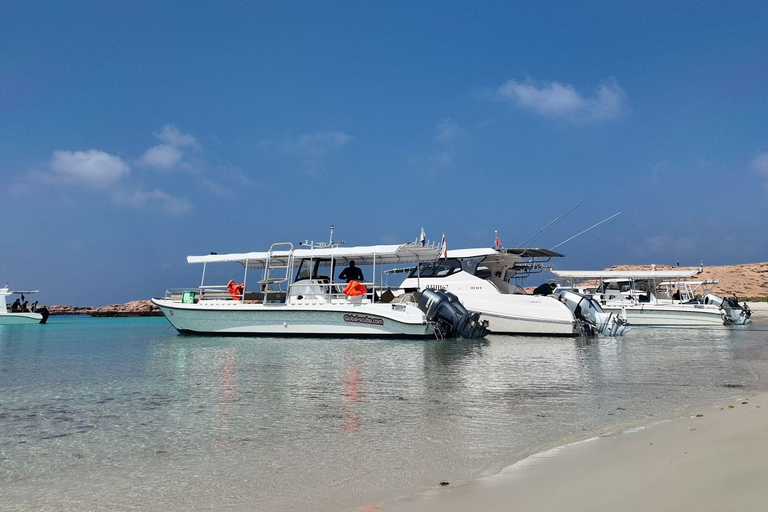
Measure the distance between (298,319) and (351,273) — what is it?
2856mm

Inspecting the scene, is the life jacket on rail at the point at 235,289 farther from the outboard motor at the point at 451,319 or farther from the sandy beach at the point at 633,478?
the sandy beach at the point at 633,478

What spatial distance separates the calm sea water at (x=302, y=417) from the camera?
4180 mm

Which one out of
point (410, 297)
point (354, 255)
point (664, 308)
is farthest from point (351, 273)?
point (664, 308)

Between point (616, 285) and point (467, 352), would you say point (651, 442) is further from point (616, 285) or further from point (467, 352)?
point (616, 285)

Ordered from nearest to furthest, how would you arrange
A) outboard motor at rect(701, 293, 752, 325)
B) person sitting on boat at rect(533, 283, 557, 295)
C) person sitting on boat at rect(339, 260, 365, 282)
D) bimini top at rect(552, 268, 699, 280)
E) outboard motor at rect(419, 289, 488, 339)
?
outboard motor at rect(419, 289, 488, 339) → person sitting on boat at rect(339, 260, 365, 282) → person sitting on boat at rect(533, 283, 557, 295) → outboard motor at rect(701, 293, 752, 325) → bimini top at rect(552, 268, 699, 280)

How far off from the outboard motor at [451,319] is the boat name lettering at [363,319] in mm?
1606

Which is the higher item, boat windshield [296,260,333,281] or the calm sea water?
boat windshield [296,260,333,281]

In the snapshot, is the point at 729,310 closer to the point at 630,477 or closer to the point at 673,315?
the point at 673,315

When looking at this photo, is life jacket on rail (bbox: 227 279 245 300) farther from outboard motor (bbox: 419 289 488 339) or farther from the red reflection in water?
the red reflection in water

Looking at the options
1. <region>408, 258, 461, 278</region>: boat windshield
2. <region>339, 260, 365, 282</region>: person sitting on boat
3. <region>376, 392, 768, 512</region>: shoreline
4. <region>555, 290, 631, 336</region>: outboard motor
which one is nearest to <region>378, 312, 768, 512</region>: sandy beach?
<region>376, 392, 768, 512</region>: shoreline

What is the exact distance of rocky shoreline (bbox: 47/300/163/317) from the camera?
8138 centimetres

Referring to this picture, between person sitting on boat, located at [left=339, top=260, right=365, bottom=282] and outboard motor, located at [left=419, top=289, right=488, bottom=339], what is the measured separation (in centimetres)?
363

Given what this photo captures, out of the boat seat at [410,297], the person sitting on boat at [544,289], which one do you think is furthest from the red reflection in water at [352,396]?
the person sitting on boat at [544,289]

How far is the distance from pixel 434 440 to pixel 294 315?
14.4 meters
